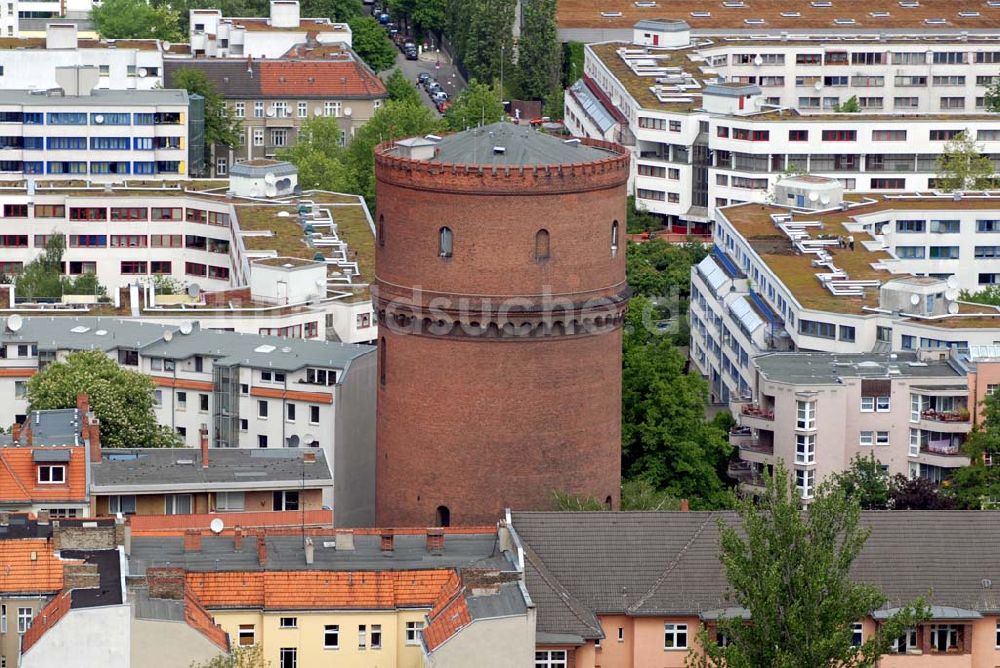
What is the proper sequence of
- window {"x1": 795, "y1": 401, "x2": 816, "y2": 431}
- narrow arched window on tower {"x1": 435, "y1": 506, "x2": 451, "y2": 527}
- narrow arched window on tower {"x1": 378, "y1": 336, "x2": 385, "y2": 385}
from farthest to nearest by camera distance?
window {"x1": 795, "y1": 401, "x2": 816, "y2": 431} < narrow arched window on tower {"x1": 378, "y1": 336, "x2": 385, "y2": 385} < narrow arched window on tower {"x1": 435, "y1": 506, "x2": 451, "y2": 527}

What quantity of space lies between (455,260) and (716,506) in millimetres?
35393

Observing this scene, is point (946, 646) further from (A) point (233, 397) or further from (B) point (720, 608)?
(A) point (233, 397)

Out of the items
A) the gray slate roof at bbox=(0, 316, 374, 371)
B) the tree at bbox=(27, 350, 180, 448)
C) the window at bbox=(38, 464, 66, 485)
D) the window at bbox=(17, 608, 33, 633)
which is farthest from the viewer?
the gray slate roof at bbox=(0, 316, 374, 371)

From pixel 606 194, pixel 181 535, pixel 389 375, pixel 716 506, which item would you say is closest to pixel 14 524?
pixel 181 535

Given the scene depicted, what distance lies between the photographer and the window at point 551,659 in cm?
11594

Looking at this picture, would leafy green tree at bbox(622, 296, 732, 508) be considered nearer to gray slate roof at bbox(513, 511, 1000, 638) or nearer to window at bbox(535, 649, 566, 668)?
gray slate roof at bbox(513, 511, 1000, 638)

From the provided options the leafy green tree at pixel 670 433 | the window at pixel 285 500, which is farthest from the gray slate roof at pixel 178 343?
the window at pixel 285 500

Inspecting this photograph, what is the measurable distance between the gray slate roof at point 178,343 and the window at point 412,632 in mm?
41951

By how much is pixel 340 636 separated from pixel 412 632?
2.43 metres

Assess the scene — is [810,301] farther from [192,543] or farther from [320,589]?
[320,589]

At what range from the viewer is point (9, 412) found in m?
165

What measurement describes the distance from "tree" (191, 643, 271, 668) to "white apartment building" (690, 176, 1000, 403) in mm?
60313

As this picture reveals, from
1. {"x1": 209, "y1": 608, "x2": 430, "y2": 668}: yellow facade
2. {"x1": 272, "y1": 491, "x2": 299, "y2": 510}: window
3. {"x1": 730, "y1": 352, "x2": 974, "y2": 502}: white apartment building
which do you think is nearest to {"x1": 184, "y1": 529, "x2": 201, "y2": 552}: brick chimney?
{"x1": 209, "y1": 608, "x2": 430, "y2": 668}: yellow facade

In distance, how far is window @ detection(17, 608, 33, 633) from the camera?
11441 cm
